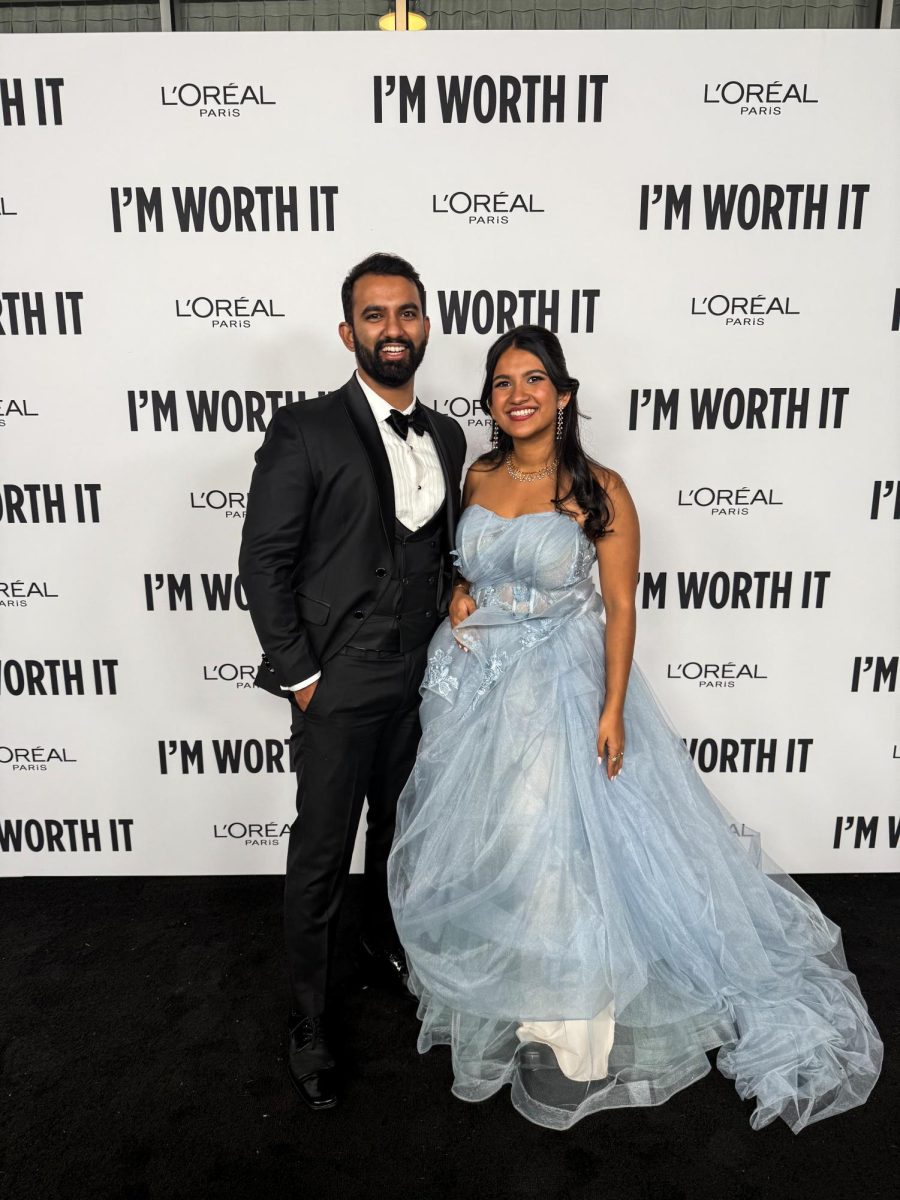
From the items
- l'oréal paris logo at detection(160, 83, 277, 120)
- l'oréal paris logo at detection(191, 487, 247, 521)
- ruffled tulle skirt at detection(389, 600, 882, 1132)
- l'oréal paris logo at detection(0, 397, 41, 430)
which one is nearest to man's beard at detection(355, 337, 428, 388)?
ruffled tulle skirt at detection(389, 600, 882, 1132)

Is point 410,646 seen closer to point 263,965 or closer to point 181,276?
point 263,965

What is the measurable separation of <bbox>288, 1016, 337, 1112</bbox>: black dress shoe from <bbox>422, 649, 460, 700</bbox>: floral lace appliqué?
2.94ft

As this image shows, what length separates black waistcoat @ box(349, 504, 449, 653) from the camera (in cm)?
202

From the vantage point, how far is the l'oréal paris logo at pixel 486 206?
257 cm

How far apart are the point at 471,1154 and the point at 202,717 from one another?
5.53 feet

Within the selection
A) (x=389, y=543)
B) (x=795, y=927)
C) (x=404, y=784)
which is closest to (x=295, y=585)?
(x=389, y=543)

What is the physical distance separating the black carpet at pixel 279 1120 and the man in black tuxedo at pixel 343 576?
16cm

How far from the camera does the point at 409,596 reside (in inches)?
81.0

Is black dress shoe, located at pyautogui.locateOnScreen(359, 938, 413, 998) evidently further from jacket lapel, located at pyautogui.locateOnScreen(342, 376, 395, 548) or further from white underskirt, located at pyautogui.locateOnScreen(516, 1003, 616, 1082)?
jacket lapel, located at pyautogui.locateOnScreen(342, 376, 395, 548)

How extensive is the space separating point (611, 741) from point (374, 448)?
925 millimetres

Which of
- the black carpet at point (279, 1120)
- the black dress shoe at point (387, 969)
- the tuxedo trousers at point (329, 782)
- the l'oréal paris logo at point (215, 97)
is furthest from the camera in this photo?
the l'oréal paris logo at point (215, 97)

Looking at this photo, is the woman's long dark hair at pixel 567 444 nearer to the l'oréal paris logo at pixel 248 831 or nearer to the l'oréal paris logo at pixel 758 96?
the l'oréal paris logo at pixel 758 96

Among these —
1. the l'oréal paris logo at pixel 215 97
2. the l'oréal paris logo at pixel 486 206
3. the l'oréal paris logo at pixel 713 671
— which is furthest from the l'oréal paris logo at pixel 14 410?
the l'oréal paris logo at pixel 713 671

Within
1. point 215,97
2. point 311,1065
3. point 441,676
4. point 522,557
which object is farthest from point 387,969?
point 215,97
